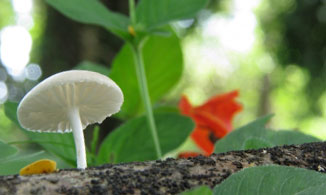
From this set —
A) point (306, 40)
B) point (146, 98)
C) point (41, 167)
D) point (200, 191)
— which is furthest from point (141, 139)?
point (306, 40)

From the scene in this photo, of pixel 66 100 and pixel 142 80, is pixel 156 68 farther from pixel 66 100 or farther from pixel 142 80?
pixel 66 100

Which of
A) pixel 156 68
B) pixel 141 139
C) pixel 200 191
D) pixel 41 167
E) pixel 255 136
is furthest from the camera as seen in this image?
pixel 156 68

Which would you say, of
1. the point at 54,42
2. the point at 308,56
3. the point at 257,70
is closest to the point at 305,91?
the point at 308,56

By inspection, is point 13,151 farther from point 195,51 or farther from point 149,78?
point 195,51

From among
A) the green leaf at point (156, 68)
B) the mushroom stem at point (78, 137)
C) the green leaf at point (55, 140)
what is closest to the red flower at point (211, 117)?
the green leaf at point (156, 68)

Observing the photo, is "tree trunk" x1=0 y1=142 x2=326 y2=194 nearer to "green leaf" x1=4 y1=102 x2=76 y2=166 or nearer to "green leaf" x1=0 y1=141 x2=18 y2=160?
"green leaf" x1=0 y1=141 x2=18 y2=160
